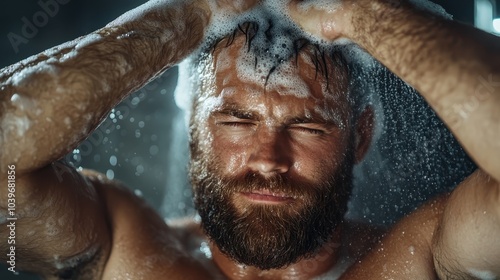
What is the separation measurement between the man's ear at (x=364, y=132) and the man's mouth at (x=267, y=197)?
12.9 inches

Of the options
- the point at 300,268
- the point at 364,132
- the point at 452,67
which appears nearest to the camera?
the point at 452,67

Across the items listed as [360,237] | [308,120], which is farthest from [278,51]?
[360,237]

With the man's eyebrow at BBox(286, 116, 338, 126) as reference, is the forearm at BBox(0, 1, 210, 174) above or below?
above

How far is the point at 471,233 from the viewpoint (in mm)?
955

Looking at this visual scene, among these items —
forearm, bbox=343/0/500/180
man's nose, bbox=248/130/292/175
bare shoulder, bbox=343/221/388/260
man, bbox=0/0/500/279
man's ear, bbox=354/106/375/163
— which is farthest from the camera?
man's ear, bbox=354/106/375/163

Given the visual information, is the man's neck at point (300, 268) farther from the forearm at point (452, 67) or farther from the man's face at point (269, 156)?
the forearm at point (452, 67)

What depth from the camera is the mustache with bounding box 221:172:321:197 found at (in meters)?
1.19

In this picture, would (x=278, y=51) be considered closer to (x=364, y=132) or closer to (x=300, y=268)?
(x=364, y=132)

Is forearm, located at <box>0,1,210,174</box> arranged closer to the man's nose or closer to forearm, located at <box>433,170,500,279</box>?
the man's nose

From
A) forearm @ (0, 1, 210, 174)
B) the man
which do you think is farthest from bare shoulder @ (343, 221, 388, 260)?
forearm @ (0, 1, 210, 174)

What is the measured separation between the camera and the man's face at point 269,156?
1204 millimetres

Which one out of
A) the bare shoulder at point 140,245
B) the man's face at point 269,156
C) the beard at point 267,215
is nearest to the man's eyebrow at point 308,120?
the man's face at point 269,156

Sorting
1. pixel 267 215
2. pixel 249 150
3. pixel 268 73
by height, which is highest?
pixel 268 73

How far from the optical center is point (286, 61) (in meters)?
1.26
